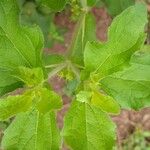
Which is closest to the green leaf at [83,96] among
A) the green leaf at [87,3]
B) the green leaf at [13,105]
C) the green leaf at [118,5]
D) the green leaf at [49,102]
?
the green leaf at [49,102]

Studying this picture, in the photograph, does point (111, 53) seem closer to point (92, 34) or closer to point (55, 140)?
point (55, 140)

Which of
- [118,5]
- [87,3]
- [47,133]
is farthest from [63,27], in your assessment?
[47,133]

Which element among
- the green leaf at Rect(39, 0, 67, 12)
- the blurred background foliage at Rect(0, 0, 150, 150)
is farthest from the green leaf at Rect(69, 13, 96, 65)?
the green leaf at Rect(39, 0, 67, 12)

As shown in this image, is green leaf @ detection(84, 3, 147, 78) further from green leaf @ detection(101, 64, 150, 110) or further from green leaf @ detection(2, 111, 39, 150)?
green leaf @ detection(2, 111, 39, 150)

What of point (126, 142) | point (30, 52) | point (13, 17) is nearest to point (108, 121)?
point (30, 52)

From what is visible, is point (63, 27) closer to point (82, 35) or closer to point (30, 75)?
point (82, 35)
